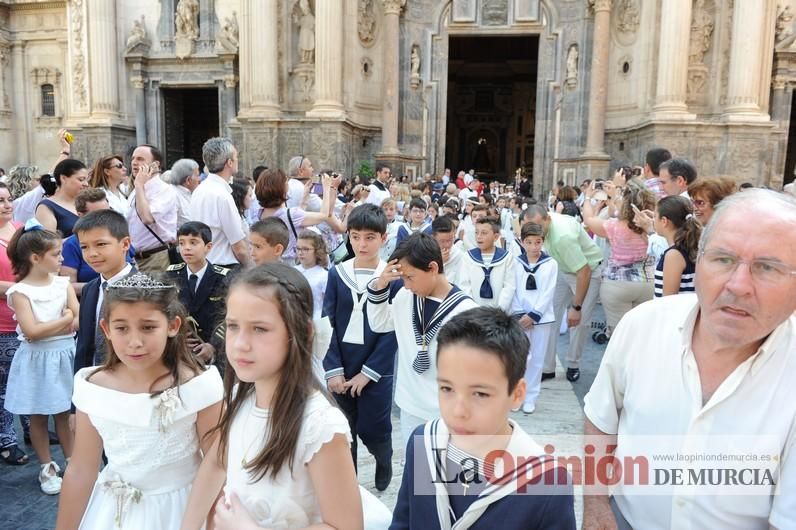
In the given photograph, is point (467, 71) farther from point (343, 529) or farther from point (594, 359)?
point (343, 529)

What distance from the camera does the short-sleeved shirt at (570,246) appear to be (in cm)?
601

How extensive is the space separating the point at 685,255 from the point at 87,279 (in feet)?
14.1

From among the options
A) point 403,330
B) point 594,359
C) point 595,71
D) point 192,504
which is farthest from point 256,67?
point 192,504

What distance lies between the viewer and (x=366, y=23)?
16109 mm

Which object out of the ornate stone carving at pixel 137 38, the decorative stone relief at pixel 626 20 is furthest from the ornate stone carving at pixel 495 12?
the ornate stone carving at pixel 137 38

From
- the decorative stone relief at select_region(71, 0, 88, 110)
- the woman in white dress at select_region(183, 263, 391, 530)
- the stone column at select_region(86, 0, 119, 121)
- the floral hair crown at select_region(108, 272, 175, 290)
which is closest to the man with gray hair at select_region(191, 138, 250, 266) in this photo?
Answer: the floral hair crown at select_region(108, 272, 175, 290)

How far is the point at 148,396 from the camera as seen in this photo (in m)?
2.30

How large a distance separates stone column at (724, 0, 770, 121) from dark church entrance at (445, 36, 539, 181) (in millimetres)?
12889

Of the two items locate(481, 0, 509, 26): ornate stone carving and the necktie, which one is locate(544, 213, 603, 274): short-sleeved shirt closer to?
the necktie

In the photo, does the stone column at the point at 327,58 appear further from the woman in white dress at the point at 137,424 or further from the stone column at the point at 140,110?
the woman in white dress at the point at 137,424

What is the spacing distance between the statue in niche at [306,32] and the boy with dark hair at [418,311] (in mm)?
13345

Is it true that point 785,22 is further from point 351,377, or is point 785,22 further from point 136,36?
point 136,36

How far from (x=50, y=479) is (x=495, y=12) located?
16.4m

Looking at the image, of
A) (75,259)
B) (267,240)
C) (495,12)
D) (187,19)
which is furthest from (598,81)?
(75,259)
